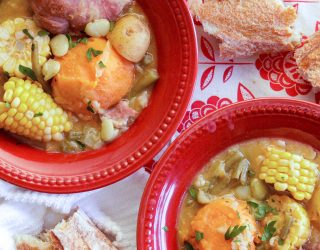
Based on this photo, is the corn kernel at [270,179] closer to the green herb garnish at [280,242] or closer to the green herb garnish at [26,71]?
the green herb garnish at [280,242]

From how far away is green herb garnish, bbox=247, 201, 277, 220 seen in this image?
256 cm

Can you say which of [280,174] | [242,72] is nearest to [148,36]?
[242,72]

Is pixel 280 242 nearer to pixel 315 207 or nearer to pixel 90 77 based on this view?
→ pixel 315 207

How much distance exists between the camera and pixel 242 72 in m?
2.89

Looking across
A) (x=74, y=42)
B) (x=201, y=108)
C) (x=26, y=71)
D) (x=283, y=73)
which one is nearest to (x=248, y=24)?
(x=283, y=73)

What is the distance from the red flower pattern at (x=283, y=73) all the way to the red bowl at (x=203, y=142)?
319 mm

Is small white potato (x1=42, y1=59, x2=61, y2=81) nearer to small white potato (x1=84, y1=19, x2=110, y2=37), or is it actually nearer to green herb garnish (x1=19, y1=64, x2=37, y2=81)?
green herb garnish (x1=19, y1=64, x2=37, y2=81)

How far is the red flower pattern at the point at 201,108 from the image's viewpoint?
2885 millimetres

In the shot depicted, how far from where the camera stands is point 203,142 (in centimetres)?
262

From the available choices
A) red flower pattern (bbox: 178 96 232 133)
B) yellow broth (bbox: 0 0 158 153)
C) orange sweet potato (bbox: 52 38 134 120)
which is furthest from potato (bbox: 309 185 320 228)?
orange sweet potato (bbox: 52 38 134 120)

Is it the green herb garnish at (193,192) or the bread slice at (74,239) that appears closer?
the green herb garnish at (193,192)

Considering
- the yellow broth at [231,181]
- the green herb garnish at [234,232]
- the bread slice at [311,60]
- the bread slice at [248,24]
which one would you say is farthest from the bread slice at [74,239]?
the bread slice at [311,60]

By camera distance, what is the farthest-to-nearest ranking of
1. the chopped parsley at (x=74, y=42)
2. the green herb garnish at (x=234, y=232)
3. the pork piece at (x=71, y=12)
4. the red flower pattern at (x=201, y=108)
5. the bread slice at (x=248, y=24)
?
the red flower pattern at (x=201, y=108)
the bread slice at (x=248, y=24)
the chopped parsley at (x=74, y=42)
the pork piece at (x=71, y=12)
the green herb garnish at (x=234, y=232)

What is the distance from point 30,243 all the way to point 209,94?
A: 1.19 metres
